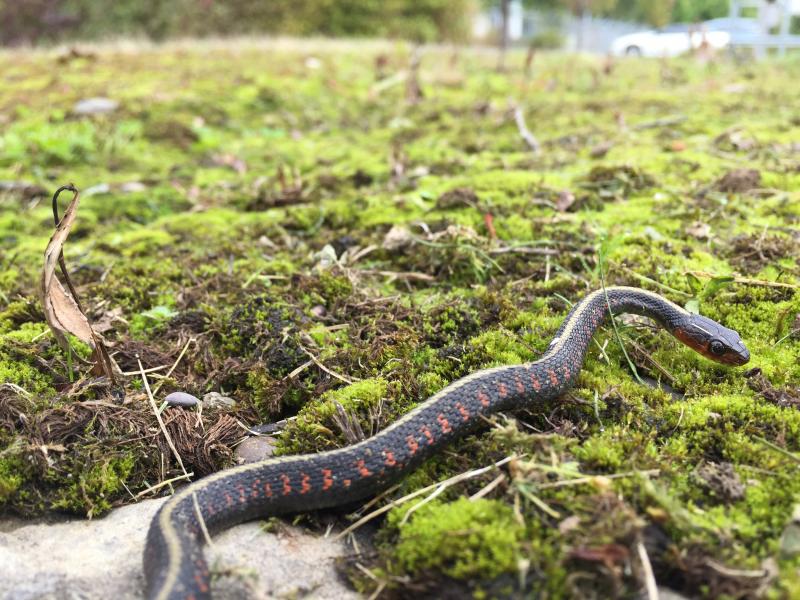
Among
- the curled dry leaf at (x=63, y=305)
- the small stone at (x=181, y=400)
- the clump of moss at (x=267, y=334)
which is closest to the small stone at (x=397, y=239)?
the clump of moss at (x=267, y=334)

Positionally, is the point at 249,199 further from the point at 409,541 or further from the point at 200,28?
the point at 200,28

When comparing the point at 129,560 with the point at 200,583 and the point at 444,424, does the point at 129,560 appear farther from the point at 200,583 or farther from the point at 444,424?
the point at 444,424

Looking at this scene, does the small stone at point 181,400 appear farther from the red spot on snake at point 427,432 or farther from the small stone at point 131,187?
the small stone at point 131,187

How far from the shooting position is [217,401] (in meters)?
4.02

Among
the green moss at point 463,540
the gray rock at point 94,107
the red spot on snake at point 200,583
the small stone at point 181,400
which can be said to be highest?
the gray rock at point 94,107

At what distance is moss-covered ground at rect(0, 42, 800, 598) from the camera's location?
2.80 m

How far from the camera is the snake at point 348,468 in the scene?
9.25 ft

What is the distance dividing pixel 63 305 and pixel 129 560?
1480 millimetres

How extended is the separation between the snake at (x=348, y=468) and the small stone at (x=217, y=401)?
754 mm

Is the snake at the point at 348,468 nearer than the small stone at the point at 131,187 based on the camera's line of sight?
Yes

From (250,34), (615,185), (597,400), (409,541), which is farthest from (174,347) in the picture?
(250,34)

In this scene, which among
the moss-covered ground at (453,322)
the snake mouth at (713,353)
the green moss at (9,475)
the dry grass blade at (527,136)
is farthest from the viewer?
the dry grass blade at (527,136)

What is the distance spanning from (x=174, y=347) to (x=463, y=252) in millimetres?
2375

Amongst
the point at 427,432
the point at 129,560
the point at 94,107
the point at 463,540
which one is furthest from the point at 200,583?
the point at 94,107
